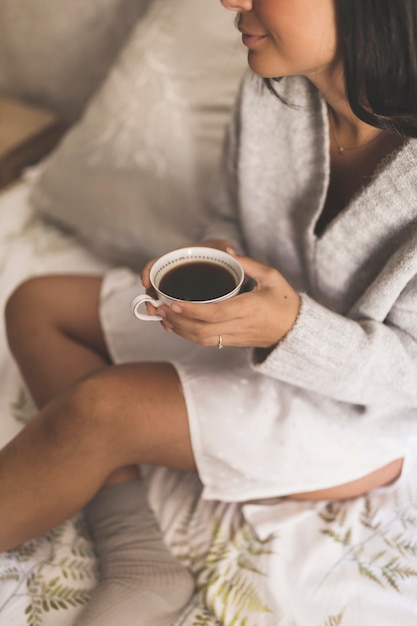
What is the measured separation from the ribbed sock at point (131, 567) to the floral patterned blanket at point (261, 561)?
0.02 meters

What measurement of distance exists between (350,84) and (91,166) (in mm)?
668

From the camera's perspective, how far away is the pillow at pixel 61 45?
4.76 ft

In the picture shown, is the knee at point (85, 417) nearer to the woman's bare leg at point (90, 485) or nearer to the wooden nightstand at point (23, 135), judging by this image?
the woman's bare leg at point (90, 485)

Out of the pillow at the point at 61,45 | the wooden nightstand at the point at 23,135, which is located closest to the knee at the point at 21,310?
the wooden nightstand at the point at 23,135

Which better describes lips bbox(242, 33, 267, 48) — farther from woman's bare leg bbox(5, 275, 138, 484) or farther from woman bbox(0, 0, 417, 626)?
woman's bare leg bbox(5, 275, 138, 484)

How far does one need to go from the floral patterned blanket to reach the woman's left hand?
0.93 feet

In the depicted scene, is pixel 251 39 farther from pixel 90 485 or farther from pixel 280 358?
pixel 90 485

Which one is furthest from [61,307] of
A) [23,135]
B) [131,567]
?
[23,135]

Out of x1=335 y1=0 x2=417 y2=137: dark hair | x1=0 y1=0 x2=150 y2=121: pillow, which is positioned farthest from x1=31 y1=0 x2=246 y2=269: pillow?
x1=335 y1=0 x2=417 y2=137: dark hair

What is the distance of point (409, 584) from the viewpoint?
0.77 m

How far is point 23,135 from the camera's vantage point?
1.54 metres

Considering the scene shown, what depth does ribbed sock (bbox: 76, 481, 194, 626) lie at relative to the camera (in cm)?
74

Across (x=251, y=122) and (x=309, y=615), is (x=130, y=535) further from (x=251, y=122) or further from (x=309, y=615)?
(x=251, y=122)

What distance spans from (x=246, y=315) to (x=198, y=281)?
0.23 ft
